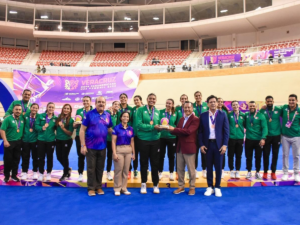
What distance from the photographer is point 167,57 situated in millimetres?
22875

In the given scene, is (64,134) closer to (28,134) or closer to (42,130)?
(42,130)

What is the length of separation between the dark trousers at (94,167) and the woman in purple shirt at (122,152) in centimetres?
31

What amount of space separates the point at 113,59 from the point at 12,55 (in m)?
9.98

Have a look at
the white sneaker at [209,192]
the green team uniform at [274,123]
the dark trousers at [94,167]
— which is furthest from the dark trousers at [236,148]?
the dark trousers at [94,167]

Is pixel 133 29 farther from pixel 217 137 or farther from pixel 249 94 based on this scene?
pixel 217 137

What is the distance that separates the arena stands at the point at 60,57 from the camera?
23031mm

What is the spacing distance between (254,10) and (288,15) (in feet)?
8.69

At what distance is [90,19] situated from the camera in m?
23.8

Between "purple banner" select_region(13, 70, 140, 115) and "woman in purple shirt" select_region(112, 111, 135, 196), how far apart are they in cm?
1124

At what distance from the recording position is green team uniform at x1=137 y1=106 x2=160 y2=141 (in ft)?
14.1

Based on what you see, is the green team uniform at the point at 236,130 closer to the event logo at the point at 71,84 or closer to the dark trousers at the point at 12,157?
the dark trousers at the point at 12,157

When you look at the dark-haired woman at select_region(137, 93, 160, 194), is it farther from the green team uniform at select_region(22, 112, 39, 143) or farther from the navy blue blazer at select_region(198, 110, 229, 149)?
the green team uniform at select_region(22, 112, 39, 143)

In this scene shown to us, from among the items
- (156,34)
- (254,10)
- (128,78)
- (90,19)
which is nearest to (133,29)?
(156,34)

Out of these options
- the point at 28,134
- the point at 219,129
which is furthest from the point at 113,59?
the point at 219,129
